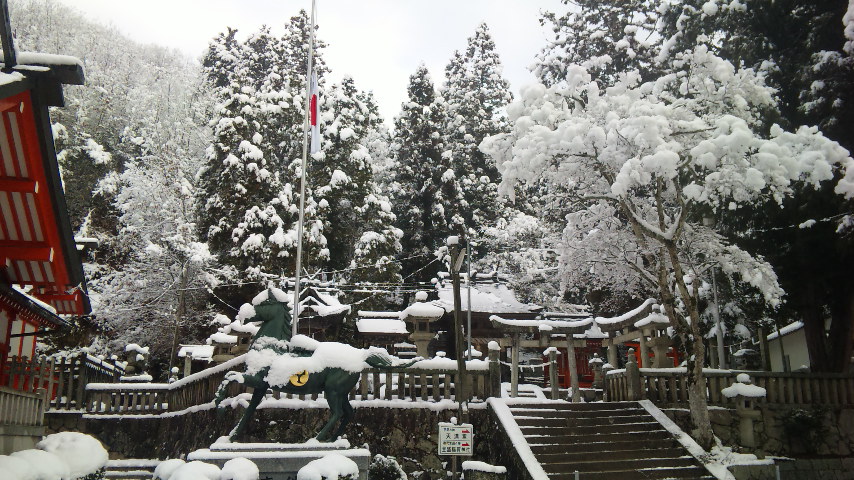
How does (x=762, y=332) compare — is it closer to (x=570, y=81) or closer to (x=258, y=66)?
(x=570, y=81)

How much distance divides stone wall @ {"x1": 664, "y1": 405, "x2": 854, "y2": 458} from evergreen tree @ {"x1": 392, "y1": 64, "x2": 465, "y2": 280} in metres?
20.3

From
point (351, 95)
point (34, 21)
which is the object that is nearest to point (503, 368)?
point (351, 95)

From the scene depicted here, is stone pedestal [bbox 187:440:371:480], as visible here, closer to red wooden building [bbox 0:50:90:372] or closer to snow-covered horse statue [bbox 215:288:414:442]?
snow-covered horse statue [bbox 215:288:414:442]

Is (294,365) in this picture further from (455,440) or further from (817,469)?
(817,469)

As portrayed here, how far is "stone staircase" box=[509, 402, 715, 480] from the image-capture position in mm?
13591

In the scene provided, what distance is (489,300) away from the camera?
26312 mm

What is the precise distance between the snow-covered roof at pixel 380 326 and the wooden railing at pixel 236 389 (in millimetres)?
6964

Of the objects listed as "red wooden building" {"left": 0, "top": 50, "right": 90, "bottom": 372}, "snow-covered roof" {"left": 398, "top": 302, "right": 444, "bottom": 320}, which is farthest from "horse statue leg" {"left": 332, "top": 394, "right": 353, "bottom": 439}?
"snow-covered roof" {"left": 398, "top": 302, "right": 444, "bottom": 320}

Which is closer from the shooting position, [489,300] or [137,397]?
[137,397]

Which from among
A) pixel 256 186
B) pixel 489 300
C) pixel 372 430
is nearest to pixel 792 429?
pixel 372 430

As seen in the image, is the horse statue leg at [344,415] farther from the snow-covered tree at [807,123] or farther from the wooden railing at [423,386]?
the snow-covered tree at [807,123]

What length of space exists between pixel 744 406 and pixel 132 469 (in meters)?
16.1

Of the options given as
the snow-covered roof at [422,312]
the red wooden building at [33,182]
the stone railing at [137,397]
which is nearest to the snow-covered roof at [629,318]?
the snow-covered roof at [422,312]

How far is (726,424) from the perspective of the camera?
1594 cm
